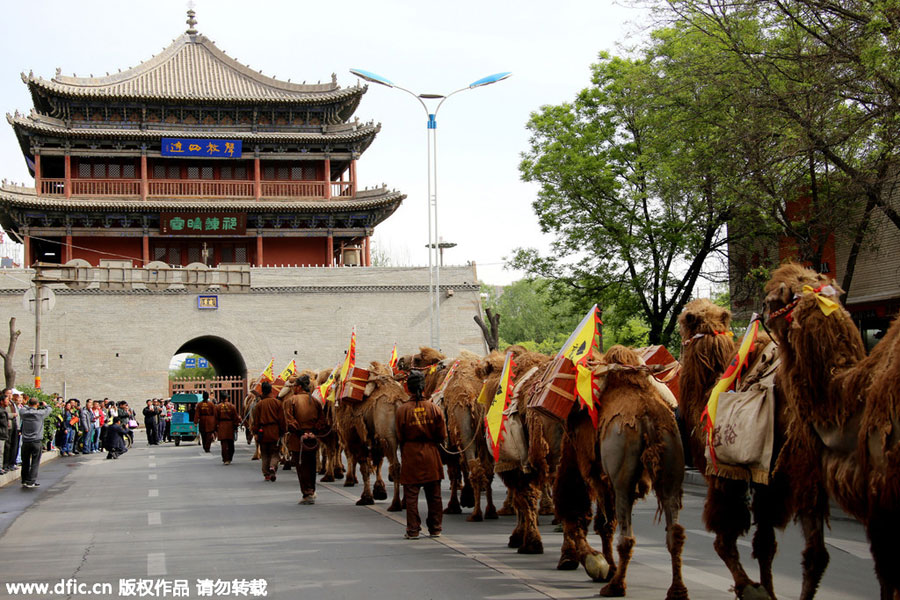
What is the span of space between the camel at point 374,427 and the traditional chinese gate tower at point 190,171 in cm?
3264

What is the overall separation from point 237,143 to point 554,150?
2440cm

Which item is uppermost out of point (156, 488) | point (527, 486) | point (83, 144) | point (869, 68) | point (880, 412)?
point (83, 144)

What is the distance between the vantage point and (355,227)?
1892 inches

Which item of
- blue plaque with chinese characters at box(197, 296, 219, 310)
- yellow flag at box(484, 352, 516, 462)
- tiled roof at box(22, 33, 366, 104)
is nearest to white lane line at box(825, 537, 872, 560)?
yellow flag at box(484, 352, 516, 462)

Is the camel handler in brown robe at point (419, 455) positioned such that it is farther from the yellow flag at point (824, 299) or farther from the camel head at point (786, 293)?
the yellow flag at point (824, 299)

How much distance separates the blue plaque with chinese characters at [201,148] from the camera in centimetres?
4622

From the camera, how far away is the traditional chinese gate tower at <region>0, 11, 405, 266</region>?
4522cm

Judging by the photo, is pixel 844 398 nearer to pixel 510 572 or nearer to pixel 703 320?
pixel 703 320

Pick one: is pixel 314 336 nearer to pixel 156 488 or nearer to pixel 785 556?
pixel 156 488

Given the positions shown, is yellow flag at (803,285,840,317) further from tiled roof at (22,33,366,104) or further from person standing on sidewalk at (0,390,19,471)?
tiled roof at (22,33,366,104)

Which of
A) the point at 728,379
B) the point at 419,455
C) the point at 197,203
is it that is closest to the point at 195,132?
the point at 197,203

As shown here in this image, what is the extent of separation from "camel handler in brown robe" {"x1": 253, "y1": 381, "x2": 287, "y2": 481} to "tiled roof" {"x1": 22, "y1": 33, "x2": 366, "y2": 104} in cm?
3240

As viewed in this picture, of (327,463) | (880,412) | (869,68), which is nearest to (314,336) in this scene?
(327,463)

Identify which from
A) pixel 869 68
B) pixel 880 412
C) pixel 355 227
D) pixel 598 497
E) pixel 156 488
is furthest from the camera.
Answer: pixel 355 227
